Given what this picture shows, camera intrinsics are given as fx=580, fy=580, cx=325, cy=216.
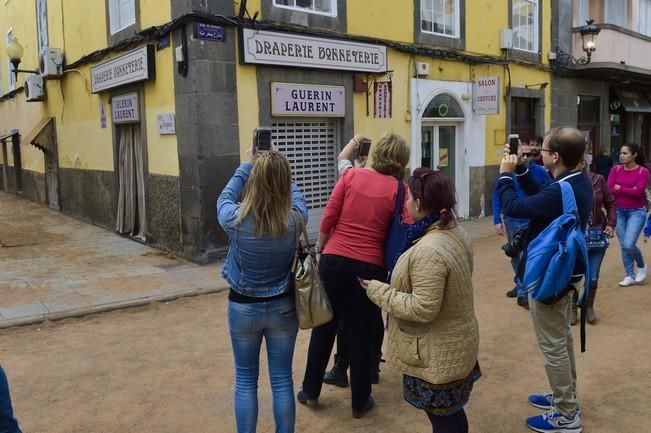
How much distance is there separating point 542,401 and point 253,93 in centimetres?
580

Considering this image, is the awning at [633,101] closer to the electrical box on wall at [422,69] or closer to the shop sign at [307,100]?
the electrical box on wall at [422,69]

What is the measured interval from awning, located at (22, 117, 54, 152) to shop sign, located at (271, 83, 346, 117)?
26.5 ft

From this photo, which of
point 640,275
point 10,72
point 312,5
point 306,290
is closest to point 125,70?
point 312,5

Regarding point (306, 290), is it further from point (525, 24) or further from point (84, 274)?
point (525, 24)

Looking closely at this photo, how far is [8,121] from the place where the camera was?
18.9 metres

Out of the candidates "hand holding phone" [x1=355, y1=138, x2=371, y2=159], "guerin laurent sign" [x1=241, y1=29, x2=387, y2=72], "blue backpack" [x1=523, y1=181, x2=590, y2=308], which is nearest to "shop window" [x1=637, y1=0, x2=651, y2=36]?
"guerin laurent sign" [x1=241, y1=29, x2=387, y2=72]

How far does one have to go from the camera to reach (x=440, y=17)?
433 inches

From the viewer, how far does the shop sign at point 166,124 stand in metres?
8.20

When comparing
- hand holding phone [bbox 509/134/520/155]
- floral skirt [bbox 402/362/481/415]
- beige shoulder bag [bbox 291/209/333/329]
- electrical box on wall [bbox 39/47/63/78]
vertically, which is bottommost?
floral skirt [bbox 402/362/481/415]

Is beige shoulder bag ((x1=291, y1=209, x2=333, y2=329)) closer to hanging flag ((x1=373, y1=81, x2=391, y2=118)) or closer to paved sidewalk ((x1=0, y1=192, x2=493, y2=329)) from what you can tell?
paved sidewalk ((x1=0, y1=192, x2=493, y2=329))

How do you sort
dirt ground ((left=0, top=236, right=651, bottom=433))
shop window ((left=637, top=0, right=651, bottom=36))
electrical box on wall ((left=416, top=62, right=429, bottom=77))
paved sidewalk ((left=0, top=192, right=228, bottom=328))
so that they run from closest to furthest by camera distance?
dirt ground ((left=0, top=236, right=651, bottom=433)), paved sidewalk ((left=0, top=192, right=228, bottom=328)), electrical box on wall ((left=416, top=62, right=429, bottom=77)), shop window ((left=637, top=0, right=651, bottom=36))

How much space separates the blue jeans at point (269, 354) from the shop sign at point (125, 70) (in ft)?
21.4

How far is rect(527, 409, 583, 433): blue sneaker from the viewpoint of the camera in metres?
3.31

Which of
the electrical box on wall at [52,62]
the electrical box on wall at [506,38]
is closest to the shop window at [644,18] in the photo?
the electrical box on wall at [506,38]
